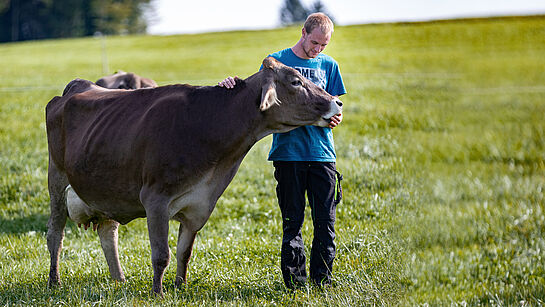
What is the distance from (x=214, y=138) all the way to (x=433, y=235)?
2.71 meters

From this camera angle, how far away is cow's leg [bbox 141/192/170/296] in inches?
196

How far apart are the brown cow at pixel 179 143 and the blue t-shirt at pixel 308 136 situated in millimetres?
247

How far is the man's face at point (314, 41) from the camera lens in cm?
508

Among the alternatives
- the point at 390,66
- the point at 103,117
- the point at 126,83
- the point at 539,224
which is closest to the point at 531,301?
the point at 539,224

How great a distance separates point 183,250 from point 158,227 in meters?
0.67

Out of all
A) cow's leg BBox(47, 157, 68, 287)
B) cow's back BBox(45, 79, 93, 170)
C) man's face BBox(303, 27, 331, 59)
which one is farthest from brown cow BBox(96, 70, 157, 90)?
man's face BBox(303, 27, 331, 59)

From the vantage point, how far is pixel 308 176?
18.1ft

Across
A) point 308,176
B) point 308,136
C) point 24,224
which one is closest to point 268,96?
point 308,136

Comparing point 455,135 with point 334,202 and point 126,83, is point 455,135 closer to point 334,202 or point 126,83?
point 334,202

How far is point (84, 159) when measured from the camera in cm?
563

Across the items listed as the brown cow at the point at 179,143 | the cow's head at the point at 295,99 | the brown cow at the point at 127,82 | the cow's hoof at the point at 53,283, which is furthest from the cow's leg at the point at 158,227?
the brown cow at the point at 127,82

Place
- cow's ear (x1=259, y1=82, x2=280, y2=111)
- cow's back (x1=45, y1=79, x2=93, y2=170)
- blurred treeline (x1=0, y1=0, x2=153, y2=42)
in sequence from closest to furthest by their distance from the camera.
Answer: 1. cow's ear (x1=259, y1=82, x2=280, y2=111)
2. cow's back (x1=45, y1=79, x2=93, y2=170)
3. blurred treeline (x1=0, y1=0, x2=153, y2=42)

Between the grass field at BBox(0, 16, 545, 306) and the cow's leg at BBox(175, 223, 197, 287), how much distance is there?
12 centimetres

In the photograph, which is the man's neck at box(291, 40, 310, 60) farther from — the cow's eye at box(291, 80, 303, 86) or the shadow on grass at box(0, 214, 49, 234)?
the shadow on grass at box(0, 214, 49, 234)
